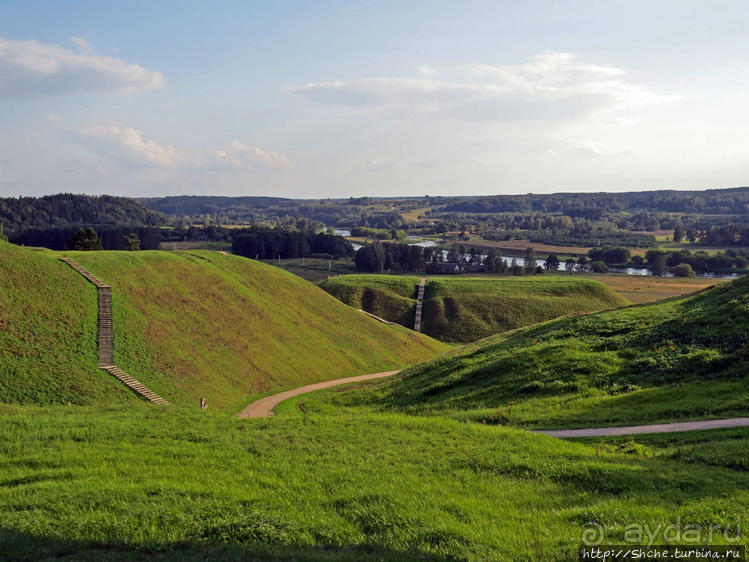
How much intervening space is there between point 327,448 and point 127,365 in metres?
28.2

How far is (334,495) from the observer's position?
15.9 metres

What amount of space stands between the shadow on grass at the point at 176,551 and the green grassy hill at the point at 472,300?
275 feet

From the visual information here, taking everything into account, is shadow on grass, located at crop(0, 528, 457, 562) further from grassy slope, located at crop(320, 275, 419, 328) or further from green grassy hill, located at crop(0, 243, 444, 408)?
grassy slope, located at crop(320, 275, 419, 328)

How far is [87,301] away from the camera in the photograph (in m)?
48.9

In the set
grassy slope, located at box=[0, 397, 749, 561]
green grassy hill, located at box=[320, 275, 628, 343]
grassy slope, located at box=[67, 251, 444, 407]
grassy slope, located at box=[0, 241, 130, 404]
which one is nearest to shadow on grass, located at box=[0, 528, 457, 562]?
grassy slope, located at box=[0, 397, 749, 561]

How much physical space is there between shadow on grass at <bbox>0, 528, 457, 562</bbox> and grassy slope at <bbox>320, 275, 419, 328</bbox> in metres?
87.8

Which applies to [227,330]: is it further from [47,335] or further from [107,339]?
[47,335]

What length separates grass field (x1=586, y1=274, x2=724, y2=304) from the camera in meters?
125

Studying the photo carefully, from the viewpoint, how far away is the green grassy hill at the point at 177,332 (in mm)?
39469

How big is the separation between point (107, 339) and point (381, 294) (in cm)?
6797

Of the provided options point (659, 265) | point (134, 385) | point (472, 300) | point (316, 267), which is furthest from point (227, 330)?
point (659, 265)

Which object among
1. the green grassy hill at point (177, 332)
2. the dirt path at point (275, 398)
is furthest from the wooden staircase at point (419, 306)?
the dirt path at point (275, 398)

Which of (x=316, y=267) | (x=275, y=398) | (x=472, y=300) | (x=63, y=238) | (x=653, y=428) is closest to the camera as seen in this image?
(x=653, y=428)

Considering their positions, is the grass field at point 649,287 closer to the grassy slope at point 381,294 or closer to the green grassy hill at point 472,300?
the green grassy hill at point 472,300
